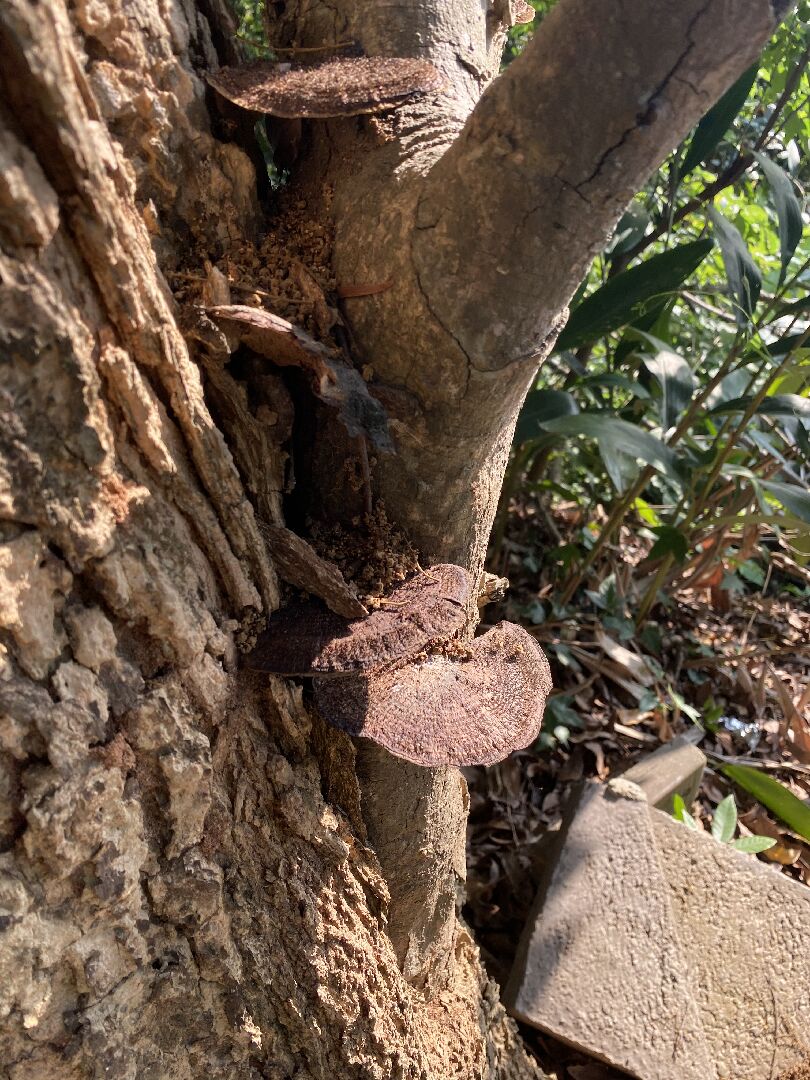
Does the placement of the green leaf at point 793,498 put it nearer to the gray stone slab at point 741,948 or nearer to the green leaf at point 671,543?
the green leaf at point 671,543

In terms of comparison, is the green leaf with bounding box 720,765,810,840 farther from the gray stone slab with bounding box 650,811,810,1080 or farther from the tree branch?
the tree branch

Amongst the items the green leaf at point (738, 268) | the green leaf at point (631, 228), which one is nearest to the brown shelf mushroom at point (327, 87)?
the green leaf at point (738, 268)

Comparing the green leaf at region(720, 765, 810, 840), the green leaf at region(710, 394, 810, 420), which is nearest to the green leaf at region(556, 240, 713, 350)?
the green leaf at region(710, 394, 810, 420)

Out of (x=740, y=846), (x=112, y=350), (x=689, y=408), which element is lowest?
(x=740, y=846)

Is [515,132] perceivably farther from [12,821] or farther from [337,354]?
[12,821]

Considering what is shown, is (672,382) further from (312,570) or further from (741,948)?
(312,570)

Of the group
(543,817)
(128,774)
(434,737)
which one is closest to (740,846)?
(543,817)

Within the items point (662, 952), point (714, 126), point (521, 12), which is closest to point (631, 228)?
point (714, 126)
